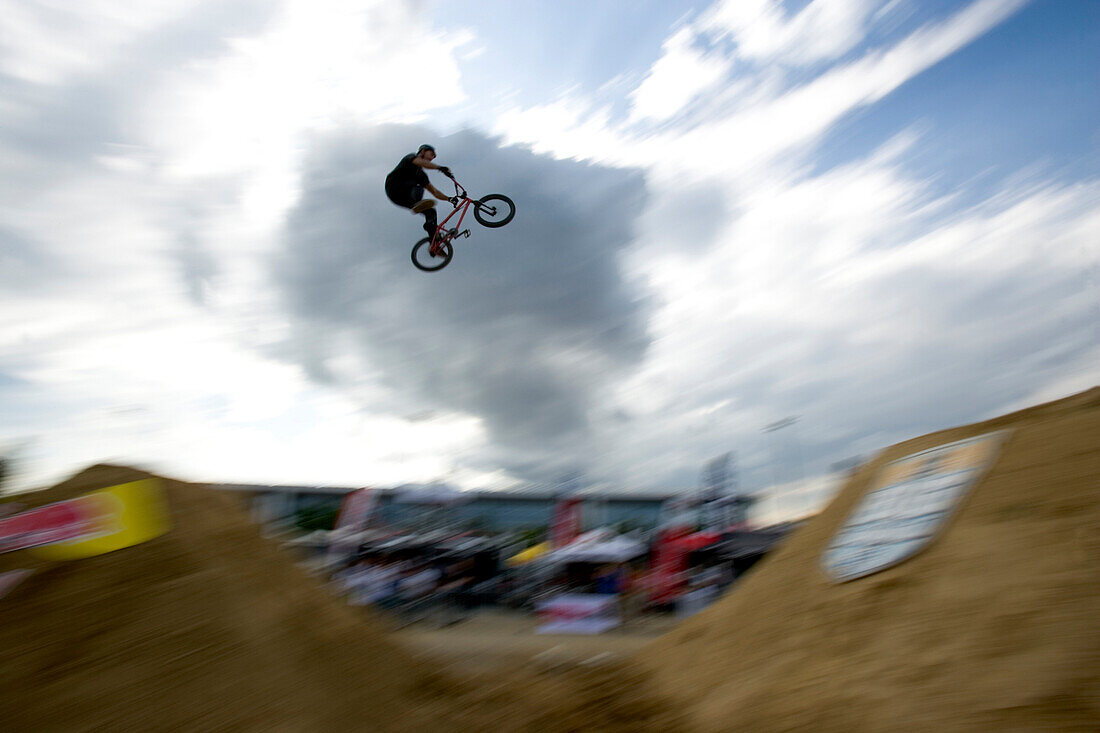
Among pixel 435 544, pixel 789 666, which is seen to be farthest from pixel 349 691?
pixel 435 544

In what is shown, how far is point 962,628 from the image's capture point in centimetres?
412

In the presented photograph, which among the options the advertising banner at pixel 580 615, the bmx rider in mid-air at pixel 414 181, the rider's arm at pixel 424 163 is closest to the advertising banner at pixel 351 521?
the advertising banner at pixel 580 615

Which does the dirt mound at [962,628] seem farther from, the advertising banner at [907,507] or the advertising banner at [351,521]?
the advertising banner at [351,521]

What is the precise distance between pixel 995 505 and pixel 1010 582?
0.99m

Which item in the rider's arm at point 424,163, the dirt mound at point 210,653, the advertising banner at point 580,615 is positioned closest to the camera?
the dirt mound at point 210,653

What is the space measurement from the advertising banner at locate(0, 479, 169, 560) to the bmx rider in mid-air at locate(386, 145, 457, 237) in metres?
5.11

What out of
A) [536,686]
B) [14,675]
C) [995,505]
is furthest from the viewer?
[536,686]

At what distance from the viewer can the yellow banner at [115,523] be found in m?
4.55

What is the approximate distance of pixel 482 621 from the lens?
47.2ft

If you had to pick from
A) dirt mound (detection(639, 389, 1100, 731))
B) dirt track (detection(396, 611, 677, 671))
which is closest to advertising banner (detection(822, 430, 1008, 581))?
dirt mound (detection(639, 389, 1100, 731))

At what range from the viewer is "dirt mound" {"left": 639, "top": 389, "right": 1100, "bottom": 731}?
3.52 meters

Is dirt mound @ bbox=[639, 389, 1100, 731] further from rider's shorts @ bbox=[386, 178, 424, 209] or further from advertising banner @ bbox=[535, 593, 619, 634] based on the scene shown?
advertising banner @ bbox=[535, 593, 619, 634]

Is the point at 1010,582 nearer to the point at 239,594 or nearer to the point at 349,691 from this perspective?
the point at 349,691

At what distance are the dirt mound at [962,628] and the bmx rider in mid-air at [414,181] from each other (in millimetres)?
6135
